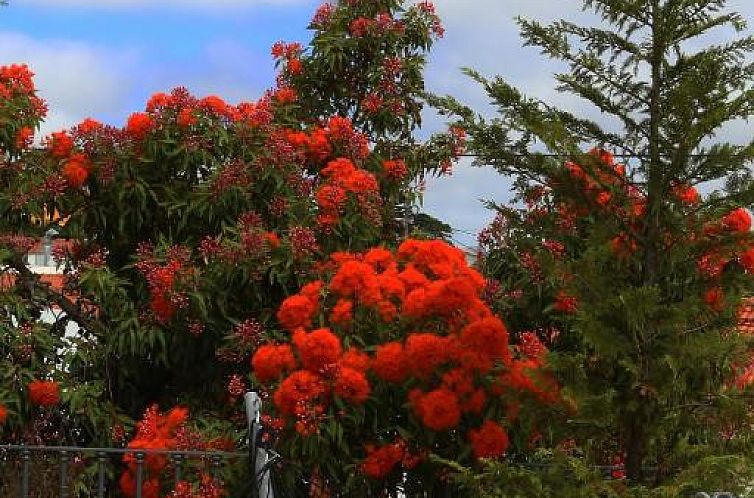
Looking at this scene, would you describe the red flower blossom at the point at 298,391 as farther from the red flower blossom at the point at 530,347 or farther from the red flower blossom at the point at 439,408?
the red flower blossom at the point at 530,347

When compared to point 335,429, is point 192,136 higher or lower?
higher

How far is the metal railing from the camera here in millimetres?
7266

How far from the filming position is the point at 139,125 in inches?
383

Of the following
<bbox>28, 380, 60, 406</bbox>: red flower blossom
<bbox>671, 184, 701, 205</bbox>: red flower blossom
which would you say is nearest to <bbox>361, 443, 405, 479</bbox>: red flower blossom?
<bbox>671, 184, 701, 205</bbox>: red flower blossom

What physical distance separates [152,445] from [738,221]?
3.79 metres

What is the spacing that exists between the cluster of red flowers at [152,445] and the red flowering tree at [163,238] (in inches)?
16.6

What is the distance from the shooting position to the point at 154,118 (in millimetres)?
9812

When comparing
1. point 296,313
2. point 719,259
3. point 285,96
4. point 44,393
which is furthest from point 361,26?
Result: point 719,259

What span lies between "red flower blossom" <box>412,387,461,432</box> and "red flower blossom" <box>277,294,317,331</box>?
89 centimetres

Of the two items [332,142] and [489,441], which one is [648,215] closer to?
[489,441]

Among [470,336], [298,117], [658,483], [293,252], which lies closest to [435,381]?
[470,336]

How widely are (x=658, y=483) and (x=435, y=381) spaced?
4.43 ft

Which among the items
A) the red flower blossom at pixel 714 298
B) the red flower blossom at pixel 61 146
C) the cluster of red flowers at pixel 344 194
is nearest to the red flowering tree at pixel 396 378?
the red flower blossom at pixel 714 298

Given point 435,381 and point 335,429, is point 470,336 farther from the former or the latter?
Result: point 335,429
